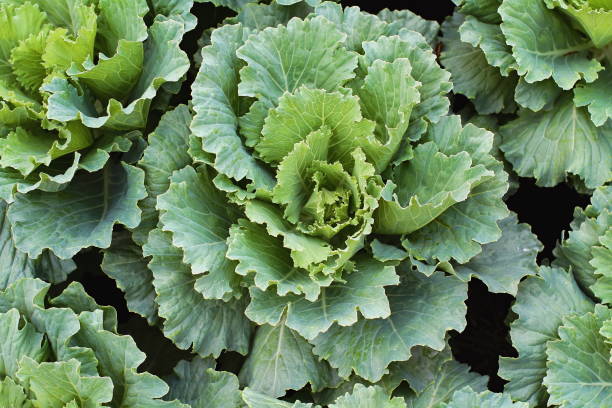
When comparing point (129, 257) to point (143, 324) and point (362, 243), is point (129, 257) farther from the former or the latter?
point (362, 243)

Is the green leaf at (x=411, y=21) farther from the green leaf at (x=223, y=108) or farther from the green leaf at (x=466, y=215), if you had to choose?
A: the green leaf at (x=223, y=108)

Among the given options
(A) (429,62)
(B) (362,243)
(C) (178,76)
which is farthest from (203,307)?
(A) (429,62)

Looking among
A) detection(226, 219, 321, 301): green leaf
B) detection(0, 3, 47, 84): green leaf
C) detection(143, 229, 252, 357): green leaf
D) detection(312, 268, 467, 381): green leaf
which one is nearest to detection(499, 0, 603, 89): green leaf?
detection(312, 268, 467, 381): green leaf

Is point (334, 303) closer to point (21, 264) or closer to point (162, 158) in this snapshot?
point (162, 158)

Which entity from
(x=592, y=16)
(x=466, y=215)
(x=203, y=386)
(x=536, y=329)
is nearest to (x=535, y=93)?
(x=592, y=16)

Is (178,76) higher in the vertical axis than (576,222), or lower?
higher

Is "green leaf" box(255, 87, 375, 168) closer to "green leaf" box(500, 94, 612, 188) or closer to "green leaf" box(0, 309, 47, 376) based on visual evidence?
"green leaf" box(500, 94, 612, 188)
